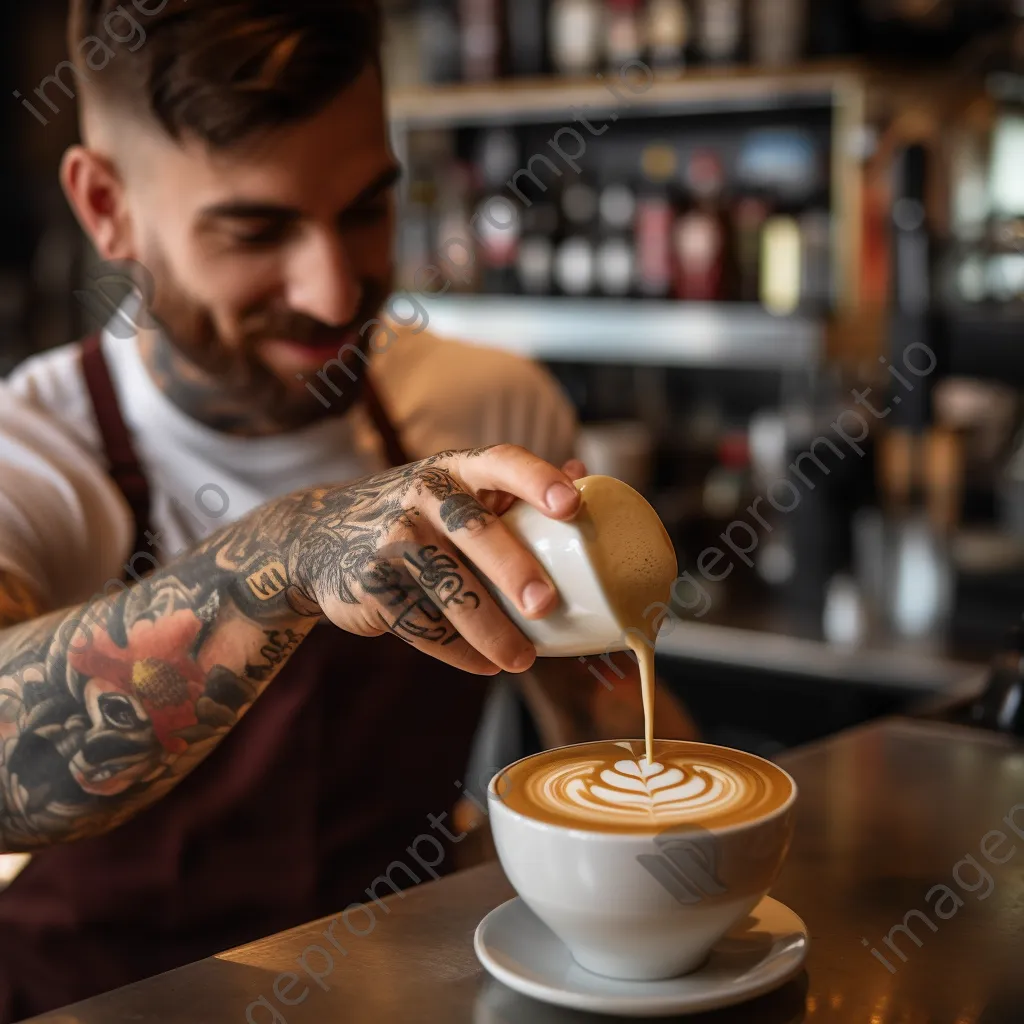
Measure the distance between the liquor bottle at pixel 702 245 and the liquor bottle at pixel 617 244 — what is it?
5.0 inches

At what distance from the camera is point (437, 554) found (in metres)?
0.98

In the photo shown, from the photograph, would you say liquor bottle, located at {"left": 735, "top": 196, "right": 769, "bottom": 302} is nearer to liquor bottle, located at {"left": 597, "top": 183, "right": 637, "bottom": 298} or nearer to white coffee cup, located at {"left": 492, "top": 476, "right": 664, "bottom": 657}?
liquor bottle, located at {"left": 597, "top": 183, "right": 637, "bottom": 298}

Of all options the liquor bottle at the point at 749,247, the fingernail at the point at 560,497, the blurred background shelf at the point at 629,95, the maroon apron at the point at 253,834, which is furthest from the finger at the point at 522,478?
the liquor bottle at the point at 749,247

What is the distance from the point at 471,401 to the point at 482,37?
207 centimetres

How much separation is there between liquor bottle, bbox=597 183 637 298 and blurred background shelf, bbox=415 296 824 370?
67 mm

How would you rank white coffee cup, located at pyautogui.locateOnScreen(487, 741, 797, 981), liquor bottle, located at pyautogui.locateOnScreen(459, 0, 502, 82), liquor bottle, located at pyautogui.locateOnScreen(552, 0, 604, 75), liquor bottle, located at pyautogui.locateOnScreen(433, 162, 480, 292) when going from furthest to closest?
liquor bottle, located at pyautogui.locateOnScreen(433, 162, 480, 292)
liquor bottle, located at pyautogui.locateOnScreen(459, 0, 502, 82)
liquor bottle, located at pyautogui.locateOnScreen(552, 0, 604, 75)
white coffee cup, located at pyautogui.locateOnScreen(487, 741, 797, 981)

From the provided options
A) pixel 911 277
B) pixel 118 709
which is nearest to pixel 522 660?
pixel 118 709

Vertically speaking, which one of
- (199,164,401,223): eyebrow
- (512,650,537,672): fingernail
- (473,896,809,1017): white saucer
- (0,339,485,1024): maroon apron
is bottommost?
(0,339,485,1024): maroon apron

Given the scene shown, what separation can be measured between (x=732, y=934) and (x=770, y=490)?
7.99 ft

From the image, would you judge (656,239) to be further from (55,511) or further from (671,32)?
(55,511)

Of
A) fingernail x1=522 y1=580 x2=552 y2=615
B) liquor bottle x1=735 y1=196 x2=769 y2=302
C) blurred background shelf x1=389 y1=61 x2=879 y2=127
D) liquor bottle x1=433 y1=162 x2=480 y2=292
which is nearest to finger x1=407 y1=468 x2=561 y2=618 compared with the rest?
fingernail x1=522 y1=580 x2=552 y2=615

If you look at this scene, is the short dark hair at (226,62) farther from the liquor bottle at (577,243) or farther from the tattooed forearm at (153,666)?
the liquor bottle at (577,243)

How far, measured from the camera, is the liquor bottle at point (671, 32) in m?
3.39

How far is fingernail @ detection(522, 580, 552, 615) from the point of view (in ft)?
3.06
